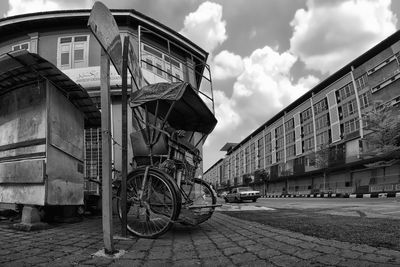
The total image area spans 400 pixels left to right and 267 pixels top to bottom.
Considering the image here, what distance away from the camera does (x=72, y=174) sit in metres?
6.21

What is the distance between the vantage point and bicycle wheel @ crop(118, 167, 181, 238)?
4336 mm

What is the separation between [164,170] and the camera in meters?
4.83

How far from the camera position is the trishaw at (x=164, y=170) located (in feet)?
14.5

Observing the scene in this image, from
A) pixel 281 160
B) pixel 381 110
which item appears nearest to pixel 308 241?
pixel 381 110

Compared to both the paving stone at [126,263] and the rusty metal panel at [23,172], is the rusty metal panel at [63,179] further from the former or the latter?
the paving stone at [126,263]

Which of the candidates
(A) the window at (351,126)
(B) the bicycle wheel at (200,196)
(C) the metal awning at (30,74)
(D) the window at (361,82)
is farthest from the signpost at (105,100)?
(D) the window at (361,82)

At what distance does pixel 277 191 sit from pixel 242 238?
71.1m

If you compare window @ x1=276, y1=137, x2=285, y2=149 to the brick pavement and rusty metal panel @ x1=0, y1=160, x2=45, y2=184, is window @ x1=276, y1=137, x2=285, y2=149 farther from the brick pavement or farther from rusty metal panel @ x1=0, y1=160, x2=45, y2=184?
the brick pavement

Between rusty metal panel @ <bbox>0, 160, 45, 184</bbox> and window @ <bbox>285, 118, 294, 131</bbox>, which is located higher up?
window @ <bbox>285, 118, 294, 131</bbox>

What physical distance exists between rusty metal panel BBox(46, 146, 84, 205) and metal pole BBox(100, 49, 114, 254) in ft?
7.86

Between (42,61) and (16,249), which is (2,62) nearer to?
(42,61)

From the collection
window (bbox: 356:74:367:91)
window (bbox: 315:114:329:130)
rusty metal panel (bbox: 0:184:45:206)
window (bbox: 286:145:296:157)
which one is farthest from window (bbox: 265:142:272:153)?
rusty metal panel (bbox: 0:184:45:206)

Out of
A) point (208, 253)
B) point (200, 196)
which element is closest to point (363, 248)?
point (208, 253)

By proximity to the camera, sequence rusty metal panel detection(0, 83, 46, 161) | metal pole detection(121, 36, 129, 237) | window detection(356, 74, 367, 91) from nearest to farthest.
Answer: metal pole detection(121, 36, 129, 237) → rusty metal panel detection(0, 83, 46, 161) → window detection(356, 74, 367, 91)
